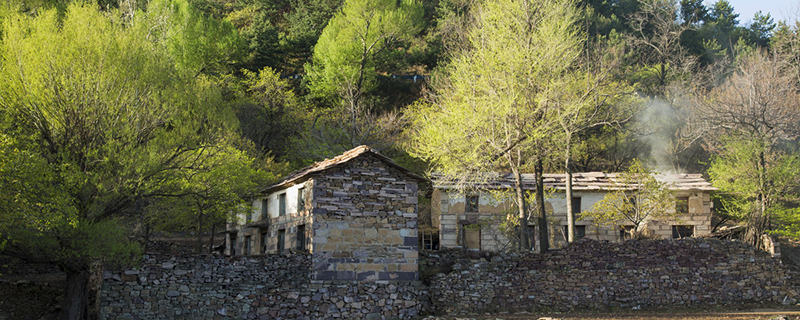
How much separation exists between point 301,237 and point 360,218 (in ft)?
9.44

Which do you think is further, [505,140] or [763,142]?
[763,142]

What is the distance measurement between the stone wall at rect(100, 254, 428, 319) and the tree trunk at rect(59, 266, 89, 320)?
573mm

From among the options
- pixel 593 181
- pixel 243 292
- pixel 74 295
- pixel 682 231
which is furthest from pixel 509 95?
pixel 682 231

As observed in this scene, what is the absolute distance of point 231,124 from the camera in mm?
26578

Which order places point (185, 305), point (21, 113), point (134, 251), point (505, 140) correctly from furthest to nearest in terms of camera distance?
point (505, 140)
point (185, 305)
point (134, 251)
point (21, 113)

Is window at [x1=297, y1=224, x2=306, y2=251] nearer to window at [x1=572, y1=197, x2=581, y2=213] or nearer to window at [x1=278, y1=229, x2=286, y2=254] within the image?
window at [x1=278, y1=229, x2=286, y2=254]

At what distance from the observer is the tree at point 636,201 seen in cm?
3002

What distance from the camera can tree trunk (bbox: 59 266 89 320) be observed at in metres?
18.0

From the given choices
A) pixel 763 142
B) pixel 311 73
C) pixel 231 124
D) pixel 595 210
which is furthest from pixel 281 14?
pixel 763 142

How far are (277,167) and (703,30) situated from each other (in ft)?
Result: 153

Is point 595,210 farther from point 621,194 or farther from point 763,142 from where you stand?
point 763,142

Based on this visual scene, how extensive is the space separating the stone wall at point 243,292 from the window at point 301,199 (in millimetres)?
2394

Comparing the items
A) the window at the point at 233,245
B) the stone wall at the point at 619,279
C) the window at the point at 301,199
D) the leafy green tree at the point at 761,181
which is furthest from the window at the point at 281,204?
the leafy green tree at the point at 761,181

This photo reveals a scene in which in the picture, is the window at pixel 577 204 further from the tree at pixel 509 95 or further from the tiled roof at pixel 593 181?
the tree at pixel 509 95
